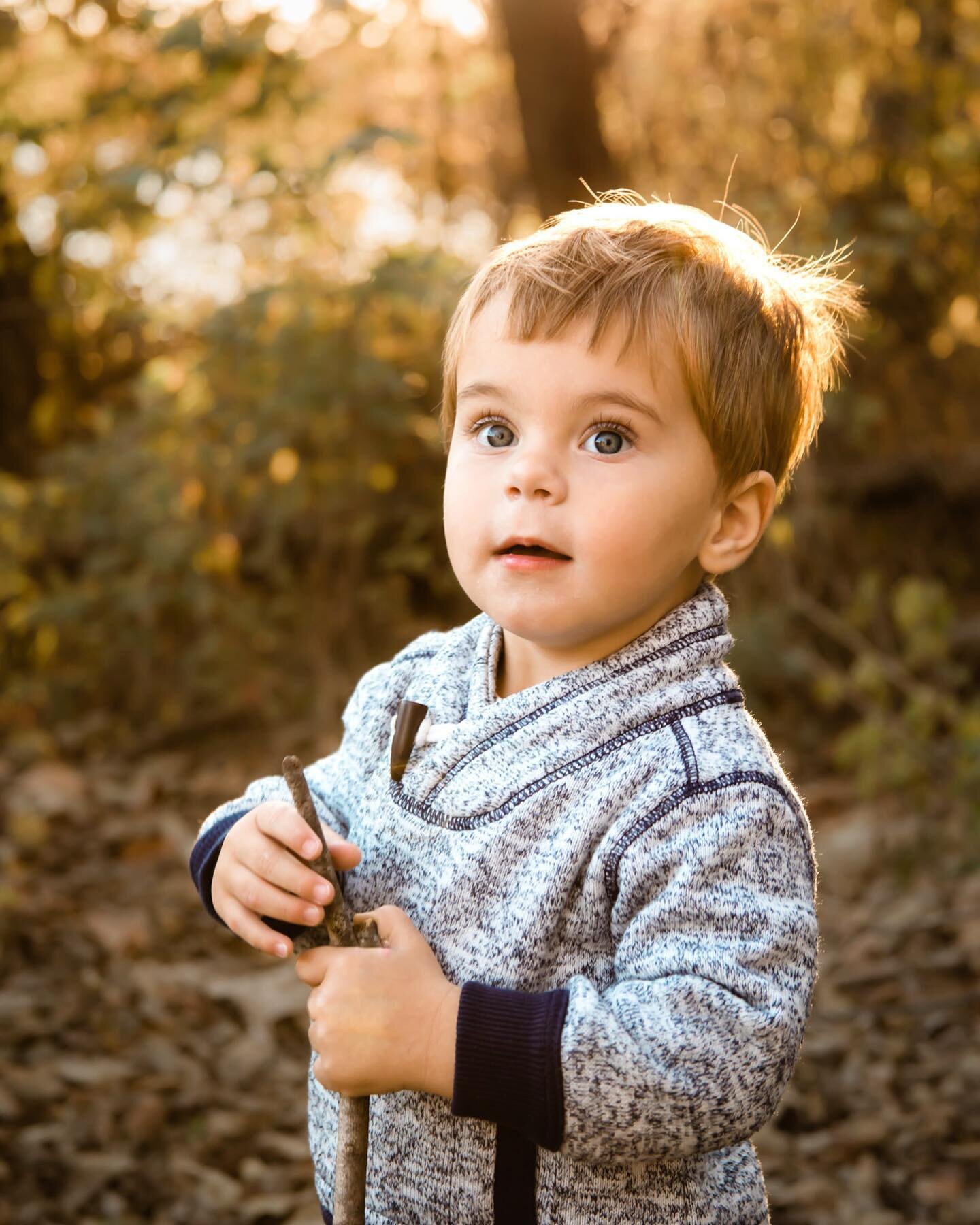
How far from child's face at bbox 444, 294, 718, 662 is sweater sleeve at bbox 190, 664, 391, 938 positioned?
1.10 feet

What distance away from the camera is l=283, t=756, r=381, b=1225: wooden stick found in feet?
4.41

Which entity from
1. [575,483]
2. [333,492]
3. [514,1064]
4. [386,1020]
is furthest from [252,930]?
[333,492]

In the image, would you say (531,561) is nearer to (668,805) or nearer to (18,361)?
(668,805)

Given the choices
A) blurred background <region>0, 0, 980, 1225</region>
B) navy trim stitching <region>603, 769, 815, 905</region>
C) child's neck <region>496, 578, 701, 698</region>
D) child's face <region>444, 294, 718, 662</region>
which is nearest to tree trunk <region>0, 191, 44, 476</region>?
blurred background <region>0, 0, 980, 1225</region>

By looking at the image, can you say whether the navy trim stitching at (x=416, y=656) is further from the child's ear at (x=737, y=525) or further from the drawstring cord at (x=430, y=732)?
the child's ear at (x=737, y=525)

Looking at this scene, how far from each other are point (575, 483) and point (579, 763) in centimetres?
32

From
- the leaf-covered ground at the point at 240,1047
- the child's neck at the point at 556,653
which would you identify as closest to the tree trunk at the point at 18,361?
the leaf-covered ground at the point at 240,1047

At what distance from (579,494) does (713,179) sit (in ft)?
12.9

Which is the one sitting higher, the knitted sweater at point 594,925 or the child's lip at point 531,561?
the child's lip at point 531,561

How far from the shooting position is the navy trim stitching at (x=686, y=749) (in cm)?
135

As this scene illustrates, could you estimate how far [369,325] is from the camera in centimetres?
A: 454

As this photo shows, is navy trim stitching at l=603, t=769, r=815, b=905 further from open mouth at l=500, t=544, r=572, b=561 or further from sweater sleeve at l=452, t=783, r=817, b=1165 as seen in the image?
open mouth at l=500, t=544, r=572, b=561

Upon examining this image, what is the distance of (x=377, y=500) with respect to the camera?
483 cm

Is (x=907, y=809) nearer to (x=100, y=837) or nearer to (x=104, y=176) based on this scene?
(x=100, y=837)
